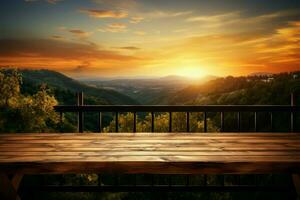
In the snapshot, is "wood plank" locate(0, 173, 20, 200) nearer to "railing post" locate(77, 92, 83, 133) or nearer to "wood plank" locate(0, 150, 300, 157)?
"wood plank" locate(0, 150, 300, 157)

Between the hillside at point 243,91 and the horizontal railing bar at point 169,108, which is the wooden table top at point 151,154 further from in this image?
the hillside at point 243,91

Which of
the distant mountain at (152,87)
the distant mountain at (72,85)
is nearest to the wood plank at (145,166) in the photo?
the distant mountain at (152,87)

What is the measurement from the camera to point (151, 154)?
6.84 ft

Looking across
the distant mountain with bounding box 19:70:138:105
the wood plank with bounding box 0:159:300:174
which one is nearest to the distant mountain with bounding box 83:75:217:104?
the distant mountain with bounding box 19:70:138:105

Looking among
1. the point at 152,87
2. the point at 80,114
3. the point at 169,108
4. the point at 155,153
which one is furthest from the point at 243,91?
the point at 155,153

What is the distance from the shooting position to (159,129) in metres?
28.6

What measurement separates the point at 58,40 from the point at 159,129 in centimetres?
1087

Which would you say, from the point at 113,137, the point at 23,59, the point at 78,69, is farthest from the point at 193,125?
the point at 113,137

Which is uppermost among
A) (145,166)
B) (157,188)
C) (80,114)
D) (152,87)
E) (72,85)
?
(72,85)

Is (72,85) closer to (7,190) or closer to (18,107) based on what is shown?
(18,107)

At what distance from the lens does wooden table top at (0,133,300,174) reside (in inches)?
75.2

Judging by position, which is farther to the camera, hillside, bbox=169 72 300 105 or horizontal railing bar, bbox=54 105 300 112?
hillside, bbox=169 72 300 105

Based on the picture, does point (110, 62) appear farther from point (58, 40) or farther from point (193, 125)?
point (193, 125)

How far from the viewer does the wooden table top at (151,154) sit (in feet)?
6.26
